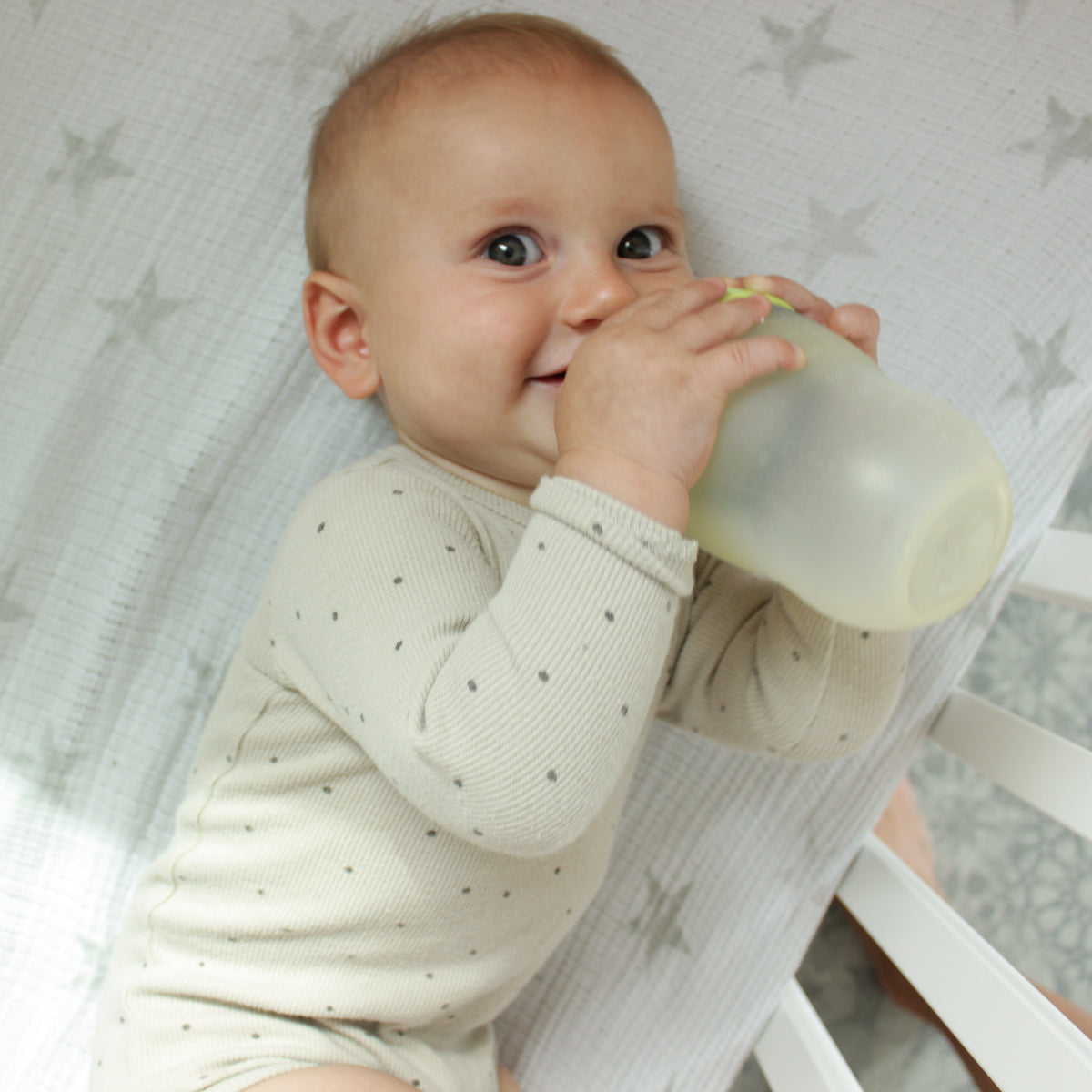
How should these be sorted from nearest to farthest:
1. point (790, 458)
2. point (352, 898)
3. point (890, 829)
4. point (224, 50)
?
1. point (790, 458)
2. point (352, 898)
3. point (224, 50)
4. point (890, 829)

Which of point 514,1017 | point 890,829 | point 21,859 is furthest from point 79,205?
point 890,829

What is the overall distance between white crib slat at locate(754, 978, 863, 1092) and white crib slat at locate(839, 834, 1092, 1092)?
98 mm

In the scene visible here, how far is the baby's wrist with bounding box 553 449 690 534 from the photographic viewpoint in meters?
0.59

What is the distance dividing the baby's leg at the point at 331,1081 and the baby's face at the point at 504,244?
1.50 feet

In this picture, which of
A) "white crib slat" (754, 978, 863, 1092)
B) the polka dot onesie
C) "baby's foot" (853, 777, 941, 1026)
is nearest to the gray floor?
"baby's foot" (853, 777, 941, 1026)

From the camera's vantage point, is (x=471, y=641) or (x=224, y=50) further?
(x=224, y=50)

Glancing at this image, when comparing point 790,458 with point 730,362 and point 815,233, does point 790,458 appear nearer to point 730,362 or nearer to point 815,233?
point 730,362

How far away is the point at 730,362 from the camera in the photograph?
59 centimetres

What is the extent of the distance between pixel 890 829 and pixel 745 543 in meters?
0.81

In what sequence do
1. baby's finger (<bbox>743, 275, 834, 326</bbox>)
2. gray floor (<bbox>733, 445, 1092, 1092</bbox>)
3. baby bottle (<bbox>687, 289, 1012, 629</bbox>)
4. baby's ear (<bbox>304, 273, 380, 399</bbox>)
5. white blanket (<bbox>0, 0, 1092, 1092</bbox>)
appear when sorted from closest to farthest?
1. baby bottle (<bbox>687, 289, 1012, 629</bbox>)
2. baby's finger (<bbox>743, 275, 834, 326</bbox>)
3. baby's ear (<bbox>304, 273, 380, 399</bbox>)
4. white blanket (<bbox>0, 0, 1092, 1092</bbox>)
5. gray floor (<bbox>733, 445, 1092, 1092</bbox>)

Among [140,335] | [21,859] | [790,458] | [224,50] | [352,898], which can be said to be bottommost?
[21,859]

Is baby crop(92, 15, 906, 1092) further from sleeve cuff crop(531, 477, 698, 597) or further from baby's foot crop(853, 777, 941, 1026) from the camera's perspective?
baby's foot crop(853, 777, 941, 1026)

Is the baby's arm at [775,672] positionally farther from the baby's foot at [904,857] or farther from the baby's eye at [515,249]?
the baby's foot at [904,857]

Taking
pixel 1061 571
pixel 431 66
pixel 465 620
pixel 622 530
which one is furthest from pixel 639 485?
pixel 1061 571
